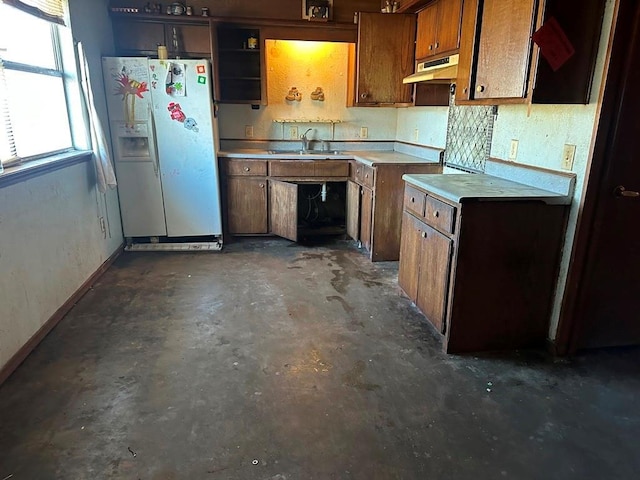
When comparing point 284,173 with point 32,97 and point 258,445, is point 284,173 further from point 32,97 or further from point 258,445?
point 258,445

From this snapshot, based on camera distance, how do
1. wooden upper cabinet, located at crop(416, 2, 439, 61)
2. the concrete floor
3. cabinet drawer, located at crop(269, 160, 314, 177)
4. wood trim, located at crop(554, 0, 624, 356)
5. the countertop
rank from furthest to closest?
cabinet drawer, located at crop(269, 160, 314, 177), the countertop, wooden upper cabinet, located at crop(416, 2, 439, 61), wood trim, located at crop(554, 0, 624, 356), the concrete floor

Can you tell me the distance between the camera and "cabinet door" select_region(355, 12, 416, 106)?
3928 mm

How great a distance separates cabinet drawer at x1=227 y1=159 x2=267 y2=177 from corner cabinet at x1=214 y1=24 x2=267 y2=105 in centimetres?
61

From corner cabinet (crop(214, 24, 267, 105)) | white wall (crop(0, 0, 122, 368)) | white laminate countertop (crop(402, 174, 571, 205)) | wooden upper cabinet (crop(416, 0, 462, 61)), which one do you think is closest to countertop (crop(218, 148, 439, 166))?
corner cabinet (crop(214, 24, 267, 105))

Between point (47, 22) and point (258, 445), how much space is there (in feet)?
9.78

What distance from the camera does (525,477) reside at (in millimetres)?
1604

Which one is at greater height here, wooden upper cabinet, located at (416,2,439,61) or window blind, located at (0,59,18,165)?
wooden upper cabinet, located at (416,2,439,61)

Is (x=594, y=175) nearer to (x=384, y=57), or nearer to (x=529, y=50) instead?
(x=529, y=50)

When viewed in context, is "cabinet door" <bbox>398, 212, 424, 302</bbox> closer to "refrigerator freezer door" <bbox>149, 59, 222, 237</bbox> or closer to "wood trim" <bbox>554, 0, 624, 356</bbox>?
"wood trim" <bbox>554, 0, 624, 356</bbox>

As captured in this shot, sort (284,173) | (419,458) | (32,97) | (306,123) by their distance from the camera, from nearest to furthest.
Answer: (419,458) → (32,97) → (284,173) → (306,123)

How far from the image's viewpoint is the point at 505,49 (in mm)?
2281

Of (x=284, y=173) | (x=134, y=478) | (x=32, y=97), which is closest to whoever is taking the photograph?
(x=134, y=478)

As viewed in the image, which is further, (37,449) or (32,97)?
(32,97)

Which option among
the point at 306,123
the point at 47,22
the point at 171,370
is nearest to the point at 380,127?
the point at 306,123
